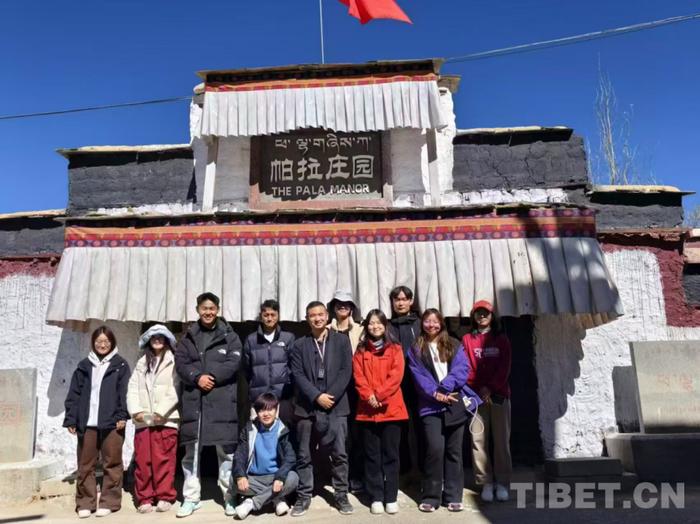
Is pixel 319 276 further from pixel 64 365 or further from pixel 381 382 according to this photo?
pixel 64 365

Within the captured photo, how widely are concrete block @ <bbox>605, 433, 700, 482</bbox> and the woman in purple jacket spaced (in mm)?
1732

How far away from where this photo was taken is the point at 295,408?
4797mm

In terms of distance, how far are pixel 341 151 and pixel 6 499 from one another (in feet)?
16.2

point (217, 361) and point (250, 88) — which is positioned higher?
point (250, 88)

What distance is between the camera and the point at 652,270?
6.38 m

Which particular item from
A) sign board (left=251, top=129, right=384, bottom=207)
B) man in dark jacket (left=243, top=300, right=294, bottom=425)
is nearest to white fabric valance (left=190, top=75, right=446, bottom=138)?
sign board (left=251, top=129, right=384, bottom=207)

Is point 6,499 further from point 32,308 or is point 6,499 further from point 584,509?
point 584,509

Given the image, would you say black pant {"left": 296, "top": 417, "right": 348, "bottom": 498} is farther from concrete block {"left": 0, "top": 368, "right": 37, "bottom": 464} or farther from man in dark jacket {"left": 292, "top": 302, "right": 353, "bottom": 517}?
concrete block {"left": 0, "top": 368, "right": 37, "bottom": 464}

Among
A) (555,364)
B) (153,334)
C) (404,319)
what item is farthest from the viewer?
(555,364)

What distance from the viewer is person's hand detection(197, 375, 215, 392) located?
4844 mm

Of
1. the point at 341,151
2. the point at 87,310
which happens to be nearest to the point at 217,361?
the point at 87,310

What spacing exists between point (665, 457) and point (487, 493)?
5.77 ft

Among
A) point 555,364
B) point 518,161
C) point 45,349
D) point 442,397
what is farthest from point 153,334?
point 518,161

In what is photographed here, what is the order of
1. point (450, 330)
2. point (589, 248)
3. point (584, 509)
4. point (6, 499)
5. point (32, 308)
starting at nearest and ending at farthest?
point (584, 509), point (6, 499), point (589, 248), point (450, 330), point (32, 308)
